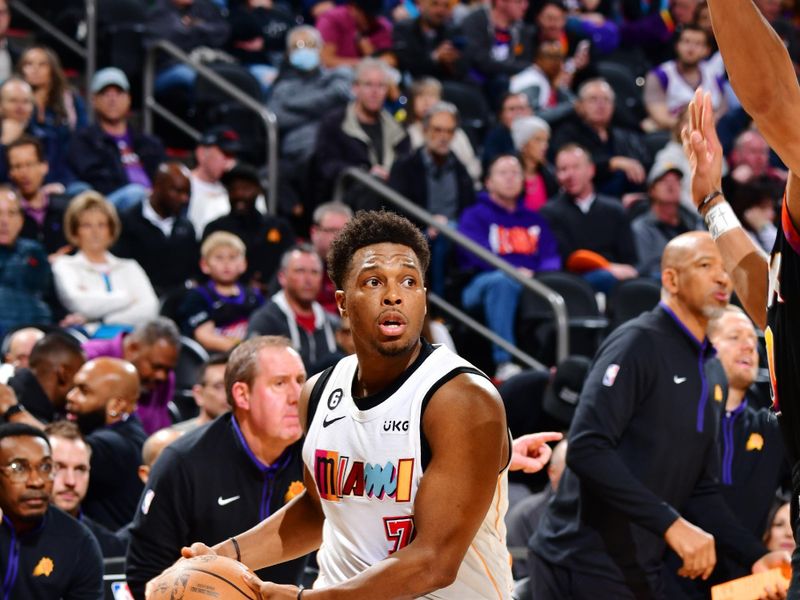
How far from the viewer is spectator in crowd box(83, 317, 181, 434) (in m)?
7.97

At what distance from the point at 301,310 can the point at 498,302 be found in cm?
148

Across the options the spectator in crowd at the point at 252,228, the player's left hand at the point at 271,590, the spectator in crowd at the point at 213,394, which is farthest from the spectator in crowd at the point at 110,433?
the player's left hand at the point at 271,590

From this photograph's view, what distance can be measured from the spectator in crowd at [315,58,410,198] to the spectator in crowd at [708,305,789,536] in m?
Result: 4.41

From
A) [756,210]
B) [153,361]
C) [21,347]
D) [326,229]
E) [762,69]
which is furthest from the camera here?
[756,210]

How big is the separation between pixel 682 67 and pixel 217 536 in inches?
371

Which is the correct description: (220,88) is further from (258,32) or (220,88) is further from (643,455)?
(643,455)

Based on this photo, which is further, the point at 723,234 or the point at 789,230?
the point at 723,234

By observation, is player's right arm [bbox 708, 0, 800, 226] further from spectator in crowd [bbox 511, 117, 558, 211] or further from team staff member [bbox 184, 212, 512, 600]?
spectator in crowd [bbox 511, 117, 558, 211]

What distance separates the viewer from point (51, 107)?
34.4 ft

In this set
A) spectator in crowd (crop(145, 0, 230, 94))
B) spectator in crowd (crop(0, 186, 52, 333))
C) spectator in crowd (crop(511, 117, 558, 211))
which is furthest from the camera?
spectator in crowd (crop(145, 0, 230, 94))

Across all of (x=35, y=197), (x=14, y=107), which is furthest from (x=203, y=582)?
(x=14, y=107)

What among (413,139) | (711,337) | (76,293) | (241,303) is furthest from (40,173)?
(711,337)

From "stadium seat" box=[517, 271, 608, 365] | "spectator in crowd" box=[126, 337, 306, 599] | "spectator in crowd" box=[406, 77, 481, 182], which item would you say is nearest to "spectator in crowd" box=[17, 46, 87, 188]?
"spectator in crowd" box=[406, 77, 481, 182]

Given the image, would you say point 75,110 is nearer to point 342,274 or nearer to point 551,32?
point 551,32
